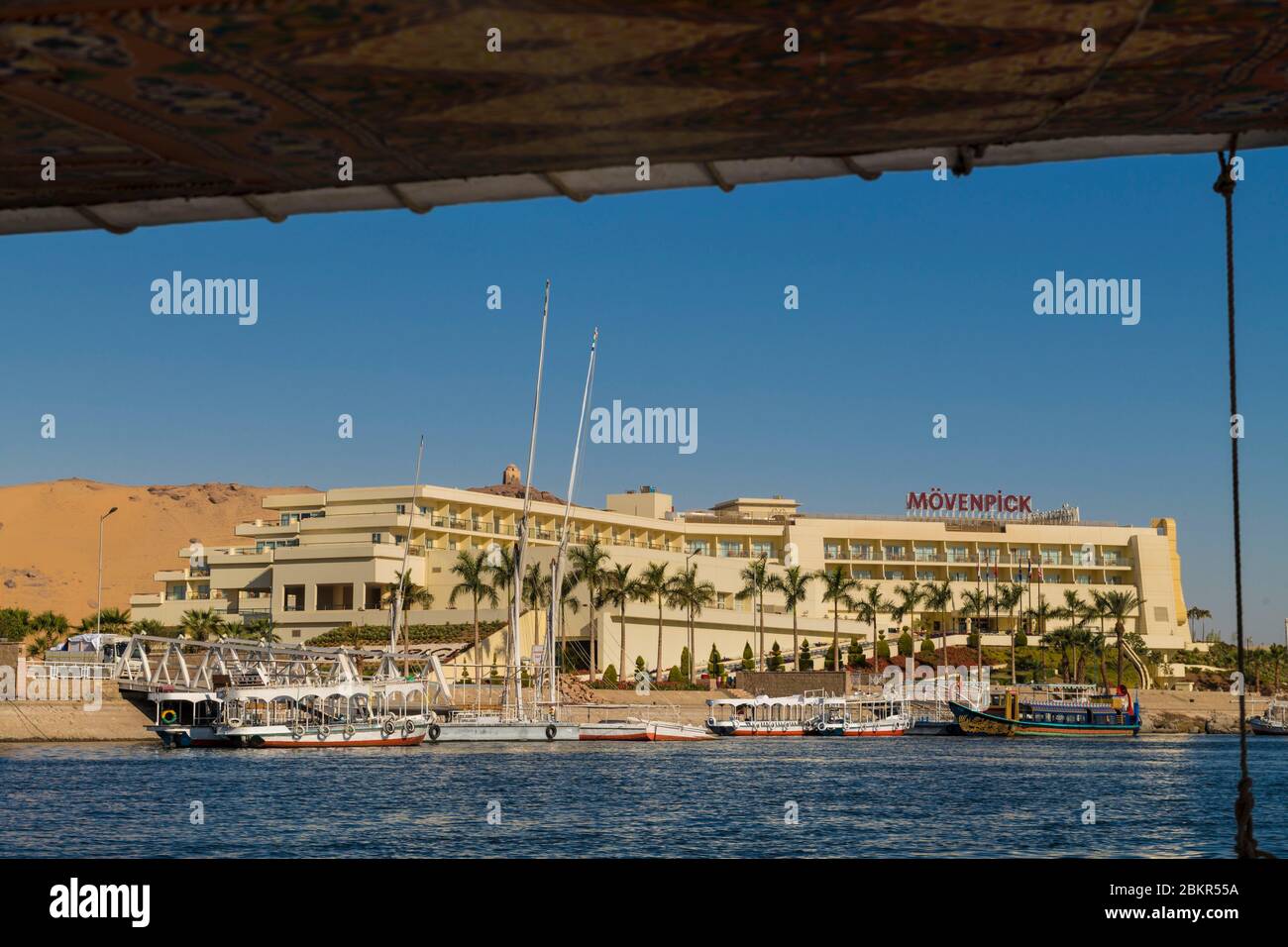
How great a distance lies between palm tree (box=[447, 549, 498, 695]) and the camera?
97231 millimetres

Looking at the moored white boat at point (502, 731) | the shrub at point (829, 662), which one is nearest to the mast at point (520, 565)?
the moored white boat at point (502, 731)

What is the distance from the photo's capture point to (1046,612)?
130 metres

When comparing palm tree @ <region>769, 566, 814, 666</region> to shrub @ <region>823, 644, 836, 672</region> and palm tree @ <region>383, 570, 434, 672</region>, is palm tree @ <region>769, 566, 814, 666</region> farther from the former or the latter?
palm tree @ <region>383, 570, 434, 672</region>

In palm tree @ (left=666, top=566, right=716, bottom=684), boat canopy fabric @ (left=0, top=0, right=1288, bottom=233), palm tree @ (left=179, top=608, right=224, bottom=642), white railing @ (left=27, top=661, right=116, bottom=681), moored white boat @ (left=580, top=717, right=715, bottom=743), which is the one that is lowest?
moored white boat @ (left=580, top=717, right=715, bottom=743)

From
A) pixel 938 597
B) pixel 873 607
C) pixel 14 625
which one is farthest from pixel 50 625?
pixel 938 597

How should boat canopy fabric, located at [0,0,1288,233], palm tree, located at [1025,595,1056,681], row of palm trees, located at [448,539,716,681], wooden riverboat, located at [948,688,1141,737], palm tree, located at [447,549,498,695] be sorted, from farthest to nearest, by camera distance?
palm tree, located at [1025,595,1056,681] < row of palm trees, located at [448,539,716,681] < wooden riverboat, located at [948,688,1141,737] < palm tree, located at [447,549,498,695] < boat canopy fabric, located at [0,0,1288,233]

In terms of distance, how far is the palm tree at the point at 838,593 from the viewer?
4537 inches

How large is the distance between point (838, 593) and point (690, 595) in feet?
54.2

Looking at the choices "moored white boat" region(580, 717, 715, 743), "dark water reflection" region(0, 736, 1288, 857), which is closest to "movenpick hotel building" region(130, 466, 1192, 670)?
"moored white boat" region(580, 717, 715, 743)

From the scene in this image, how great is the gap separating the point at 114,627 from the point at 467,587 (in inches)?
983

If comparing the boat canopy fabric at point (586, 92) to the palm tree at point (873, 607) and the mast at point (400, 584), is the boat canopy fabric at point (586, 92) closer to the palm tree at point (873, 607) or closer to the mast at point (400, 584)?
the mast at point (400, 584)

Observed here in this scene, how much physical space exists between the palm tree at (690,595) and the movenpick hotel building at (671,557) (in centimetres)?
156

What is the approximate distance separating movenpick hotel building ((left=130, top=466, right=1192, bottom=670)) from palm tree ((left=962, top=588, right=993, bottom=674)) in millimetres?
1286
